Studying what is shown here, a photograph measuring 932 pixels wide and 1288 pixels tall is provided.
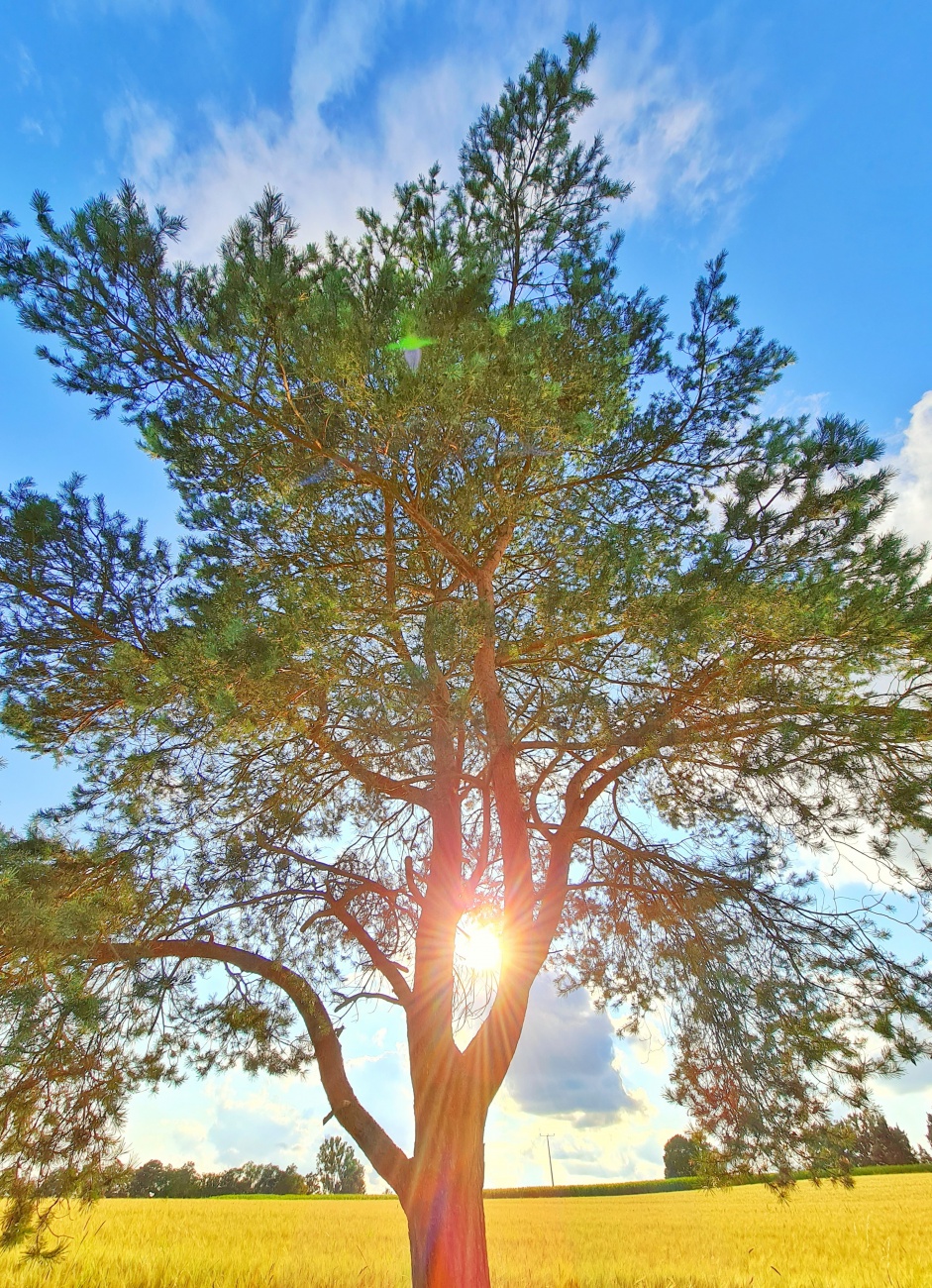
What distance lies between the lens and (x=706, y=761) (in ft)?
19.2

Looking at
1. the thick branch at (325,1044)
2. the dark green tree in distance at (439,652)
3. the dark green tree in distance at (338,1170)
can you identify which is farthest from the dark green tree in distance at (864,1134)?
the dark green tree in distance at (338,1170)

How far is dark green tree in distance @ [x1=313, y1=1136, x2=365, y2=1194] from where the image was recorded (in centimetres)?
3647

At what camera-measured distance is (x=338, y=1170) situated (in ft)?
122

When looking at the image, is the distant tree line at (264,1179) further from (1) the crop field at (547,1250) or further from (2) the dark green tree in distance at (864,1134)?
(2) the dark green tree in distance at (864,1134)

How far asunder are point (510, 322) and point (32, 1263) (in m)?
8.33

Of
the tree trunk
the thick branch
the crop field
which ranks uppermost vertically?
the thick branch

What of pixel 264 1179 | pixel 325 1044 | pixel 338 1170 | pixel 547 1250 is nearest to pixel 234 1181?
pixel 264 1179

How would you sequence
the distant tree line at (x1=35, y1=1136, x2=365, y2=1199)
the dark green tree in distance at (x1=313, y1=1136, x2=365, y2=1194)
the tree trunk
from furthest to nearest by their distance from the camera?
the dark green tree in distance at (x1=313, y1=1136, x2=365, y2=1194)
the distant tree line at (x1=35, y1=1136, x2=365, y2=1199)
the tree trunk

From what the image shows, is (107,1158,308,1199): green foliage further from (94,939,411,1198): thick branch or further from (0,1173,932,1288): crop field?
(94,939,411,1198): thick branch

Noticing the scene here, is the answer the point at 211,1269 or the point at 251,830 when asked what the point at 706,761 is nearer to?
the point at 251,830

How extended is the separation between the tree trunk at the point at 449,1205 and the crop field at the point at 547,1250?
2858 mm

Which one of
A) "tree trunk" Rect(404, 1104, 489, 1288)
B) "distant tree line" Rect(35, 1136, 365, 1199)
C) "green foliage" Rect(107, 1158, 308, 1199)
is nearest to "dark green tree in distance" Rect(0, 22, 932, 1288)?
"tree trunk" Rect(404, 1104, 489, 1288)

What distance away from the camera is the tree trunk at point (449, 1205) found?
12.4 feet

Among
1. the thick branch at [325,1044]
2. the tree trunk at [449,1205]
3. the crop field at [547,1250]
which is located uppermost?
the thick branch at [325,1044]
